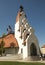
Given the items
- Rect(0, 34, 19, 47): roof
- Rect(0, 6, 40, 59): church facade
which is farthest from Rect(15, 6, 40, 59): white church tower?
Rect(0, 34, 19, 47): roof

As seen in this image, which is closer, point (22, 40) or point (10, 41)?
point (22, 40)

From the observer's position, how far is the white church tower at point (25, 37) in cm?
4572

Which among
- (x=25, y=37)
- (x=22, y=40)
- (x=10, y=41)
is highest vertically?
(x=25, y=37)

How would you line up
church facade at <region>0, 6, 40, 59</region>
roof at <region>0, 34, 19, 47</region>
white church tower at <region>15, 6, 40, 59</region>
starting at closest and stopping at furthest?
1. white church tower at <region>15, 6, 40, 59</region>
2. church facade at <region>0, 6, 40, 59</region>
3. roof at <region>0, 34, 19, 47</region>

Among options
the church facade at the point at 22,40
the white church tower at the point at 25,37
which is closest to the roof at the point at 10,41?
the church facade at the point at 22,40

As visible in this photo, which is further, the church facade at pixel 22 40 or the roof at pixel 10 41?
the roof at pixel 10 41

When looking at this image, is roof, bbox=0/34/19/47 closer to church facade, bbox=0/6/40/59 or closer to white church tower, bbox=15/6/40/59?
church facade, bbox=0/6/40/59

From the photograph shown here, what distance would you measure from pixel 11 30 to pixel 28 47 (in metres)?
19.5

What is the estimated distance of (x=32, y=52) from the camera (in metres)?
46.5

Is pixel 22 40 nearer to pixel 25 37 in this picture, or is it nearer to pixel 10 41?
pixel 25 37

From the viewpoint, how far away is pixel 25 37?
48281 mm

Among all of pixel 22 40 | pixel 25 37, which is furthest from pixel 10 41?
pixel 25 37

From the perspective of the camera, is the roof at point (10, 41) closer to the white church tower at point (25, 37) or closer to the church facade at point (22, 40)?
the church facade at point (22, 40)

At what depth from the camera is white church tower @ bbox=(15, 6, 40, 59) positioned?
45.7 metres
